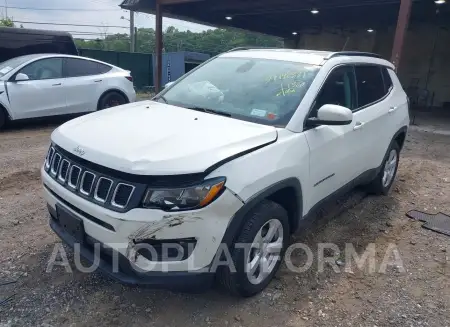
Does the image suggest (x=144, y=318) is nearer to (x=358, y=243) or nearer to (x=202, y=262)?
(x=202, y=262)

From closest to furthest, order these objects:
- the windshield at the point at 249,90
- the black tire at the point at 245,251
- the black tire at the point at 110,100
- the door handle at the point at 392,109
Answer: the black tire at the point at 245,251, the windshield at the point at 249,90, the door handle at the point at 392,109, the black tire at the point at 110,100

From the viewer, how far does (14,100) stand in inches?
289

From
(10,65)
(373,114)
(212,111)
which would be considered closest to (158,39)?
(10,65)

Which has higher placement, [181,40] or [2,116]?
[181,40]

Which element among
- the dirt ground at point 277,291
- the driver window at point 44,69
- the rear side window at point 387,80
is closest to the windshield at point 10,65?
the driver window at point 44,69

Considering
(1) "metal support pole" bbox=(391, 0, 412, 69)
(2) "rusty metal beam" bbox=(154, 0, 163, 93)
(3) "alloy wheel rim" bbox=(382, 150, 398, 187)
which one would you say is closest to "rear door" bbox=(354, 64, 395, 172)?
(3) "alloy wheel rim" bbox=(382, 150, 398, 187)

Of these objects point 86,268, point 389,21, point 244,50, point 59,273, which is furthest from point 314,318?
point 389,21

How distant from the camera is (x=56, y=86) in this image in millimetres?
7855

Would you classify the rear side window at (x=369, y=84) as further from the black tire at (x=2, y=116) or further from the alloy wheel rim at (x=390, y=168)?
the black tire at (x=2, y=116)

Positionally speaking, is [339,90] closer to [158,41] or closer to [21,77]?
[21,77]

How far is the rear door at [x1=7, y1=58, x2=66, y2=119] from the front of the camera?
7.39 m

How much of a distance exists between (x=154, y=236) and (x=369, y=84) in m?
2.99

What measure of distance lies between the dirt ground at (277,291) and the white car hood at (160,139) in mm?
1050

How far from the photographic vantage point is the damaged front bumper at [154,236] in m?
2.10
